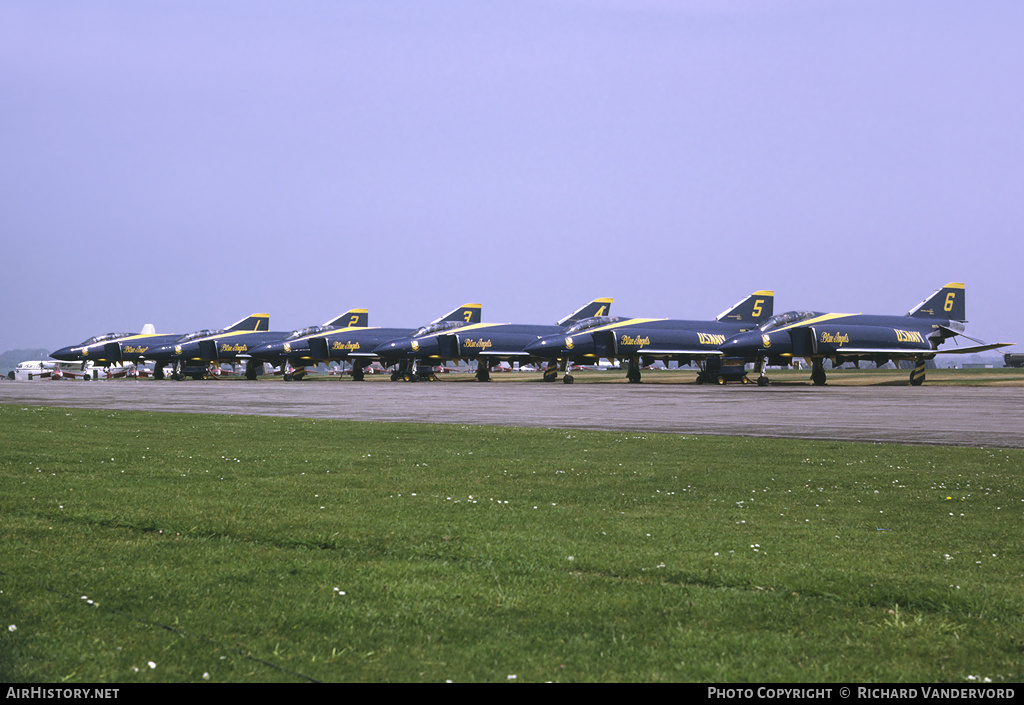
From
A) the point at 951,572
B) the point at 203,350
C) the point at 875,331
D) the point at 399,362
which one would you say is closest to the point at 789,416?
the point at 951,572

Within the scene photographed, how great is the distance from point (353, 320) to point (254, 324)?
10259mm

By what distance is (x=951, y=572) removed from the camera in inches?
245

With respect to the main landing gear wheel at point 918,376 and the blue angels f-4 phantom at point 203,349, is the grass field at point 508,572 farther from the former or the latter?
the blue angels f-4 phantom at point 203,349

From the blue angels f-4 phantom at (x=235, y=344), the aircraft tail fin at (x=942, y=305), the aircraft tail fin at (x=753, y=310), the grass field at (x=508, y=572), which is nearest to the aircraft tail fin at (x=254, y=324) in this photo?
the blue angels f-4 phantom at (x=235, y=344)

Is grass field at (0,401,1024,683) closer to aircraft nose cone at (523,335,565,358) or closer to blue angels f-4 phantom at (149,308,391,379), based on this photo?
aircraft nose cone at (523,335,565,358)

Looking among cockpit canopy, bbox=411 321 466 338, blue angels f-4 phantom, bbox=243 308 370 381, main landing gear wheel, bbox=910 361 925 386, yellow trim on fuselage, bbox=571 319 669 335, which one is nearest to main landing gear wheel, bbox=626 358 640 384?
yellow trim on fuselage, bbox=571 319 669 335

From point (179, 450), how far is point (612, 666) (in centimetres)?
1092

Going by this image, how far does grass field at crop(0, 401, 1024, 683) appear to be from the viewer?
14.6 ft

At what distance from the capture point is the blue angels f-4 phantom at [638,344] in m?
58.6

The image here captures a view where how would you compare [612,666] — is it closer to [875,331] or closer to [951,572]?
[951,572]

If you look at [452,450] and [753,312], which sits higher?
[753,312]

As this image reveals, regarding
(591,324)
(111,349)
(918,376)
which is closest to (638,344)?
(591,324)

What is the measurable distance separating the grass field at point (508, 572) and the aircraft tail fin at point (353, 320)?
61863 mm

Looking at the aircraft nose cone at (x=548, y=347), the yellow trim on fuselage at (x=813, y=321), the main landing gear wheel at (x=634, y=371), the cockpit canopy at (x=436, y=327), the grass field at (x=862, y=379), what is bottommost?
the grass field at (x=862, y=379)
